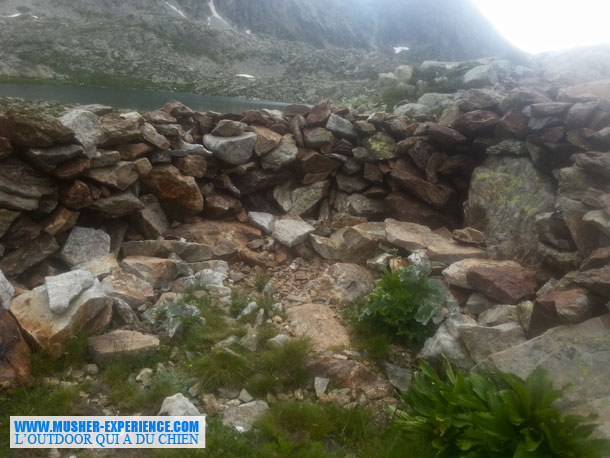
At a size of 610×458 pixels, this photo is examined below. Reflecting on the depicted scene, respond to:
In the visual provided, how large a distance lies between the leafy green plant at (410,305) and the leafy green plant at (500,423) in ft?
5.10

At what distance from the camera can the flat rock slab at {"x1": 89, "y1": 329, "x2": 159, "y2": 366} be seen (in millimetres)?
4793

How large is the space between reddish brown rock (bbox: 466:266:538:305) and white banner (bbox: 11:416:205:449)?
4.28 meters

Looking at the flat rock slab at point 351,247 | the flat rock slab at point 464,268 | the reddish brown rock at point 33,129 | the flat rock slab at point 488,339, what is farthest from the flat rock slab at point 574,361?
the reddish brown rock at point 33,129

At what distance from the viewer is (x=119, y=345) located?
492 cm

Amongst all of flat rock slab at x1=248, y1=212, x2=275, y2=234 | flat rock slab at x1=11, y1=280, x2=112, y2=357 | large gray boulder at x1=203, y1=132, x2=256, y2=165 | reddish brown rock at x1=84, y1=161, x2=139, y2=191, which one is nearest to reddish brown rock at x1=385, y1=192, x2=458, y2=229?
flat rock slab at x1=248, y1=212, x2=275, y2=234

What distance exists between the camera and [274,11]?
185500 mm

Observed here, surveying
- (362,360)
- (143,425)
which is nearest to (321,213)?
(362,360)

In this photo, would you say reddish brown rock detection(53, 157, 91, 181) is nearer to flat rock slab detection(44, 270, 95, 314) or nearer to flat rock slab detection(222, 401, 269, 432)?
flat rock slab detection(44, 270, 95, 314)

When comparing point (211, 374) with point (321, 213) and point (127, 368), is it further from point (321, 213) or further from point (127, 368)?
point (321, 213)

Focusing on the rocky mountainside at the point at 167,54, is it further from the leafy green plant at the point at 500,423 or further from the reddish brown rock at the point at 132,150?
the leafy green plant at the point at 500,423

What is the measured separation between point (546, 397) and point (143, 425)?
3485mm

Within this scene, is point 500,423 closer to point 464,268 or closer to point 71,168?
point 464,268

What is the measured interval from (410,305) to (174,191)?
5224 millimetres

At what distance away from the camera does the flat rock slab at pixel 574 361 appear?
3.61m
